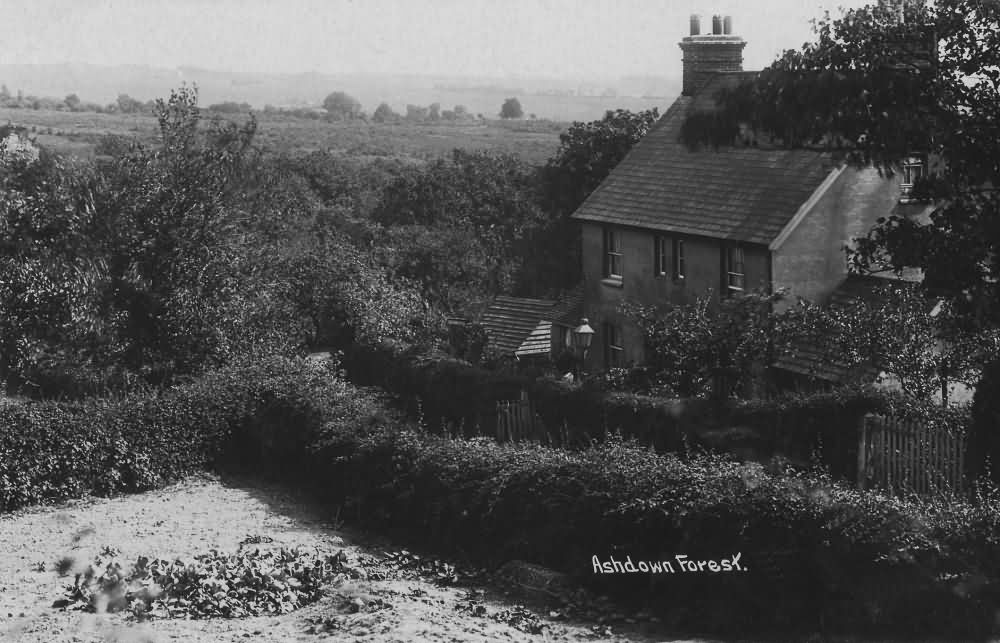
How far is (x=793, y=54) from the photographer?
17.5 m

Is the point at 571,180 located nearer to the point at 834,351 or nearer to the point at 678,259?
the point at 678,259

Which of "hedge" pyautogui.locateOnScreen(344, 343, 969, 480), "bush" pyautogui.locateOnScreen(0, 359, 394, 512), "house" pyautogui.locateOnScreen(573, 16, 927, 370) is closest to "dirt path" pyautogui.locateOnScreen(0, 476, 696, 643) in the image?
"bush" pyautogui.locateOnScreen(0, 359, 394, 512)

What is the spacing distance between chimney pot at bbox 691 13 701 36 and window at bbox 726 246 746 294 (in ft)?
34.5

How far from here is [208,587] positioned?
1600 cm

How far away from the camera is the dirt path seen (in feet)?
47.6

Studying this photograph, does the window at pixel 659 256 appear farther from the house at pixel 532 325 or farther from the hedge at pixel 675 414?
the hedge at pixel 675 414

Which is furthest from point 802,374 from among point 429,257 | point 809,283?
point 429,257

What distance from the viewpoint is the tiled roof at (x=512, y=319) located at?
3703 centimetres

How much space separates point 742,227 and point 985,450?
521 inches

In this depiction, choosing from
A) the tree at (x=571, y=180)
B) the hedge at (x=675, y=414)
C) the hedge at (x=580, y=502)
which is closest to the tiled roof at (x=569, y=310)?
the hedge at (x=675, y=414)

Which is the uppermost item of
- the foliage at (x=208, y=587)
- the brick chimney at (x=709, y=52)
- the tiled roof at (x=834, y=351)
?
the brick chimney at (x=709, y=52)

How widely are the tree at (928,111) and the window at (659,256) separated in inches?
571

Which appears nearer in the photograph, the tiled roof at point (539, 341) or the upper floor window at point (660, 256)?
the upper floor window at point (660, 256)

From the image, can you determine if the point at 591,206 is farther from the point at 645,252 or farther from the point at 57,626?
the point at 57,626
